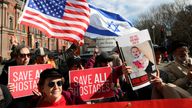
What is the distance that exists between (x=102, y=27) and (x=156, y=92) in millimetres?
2814

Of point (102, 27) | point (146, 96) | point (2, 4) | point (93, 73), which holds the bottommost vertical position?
point (146, 96)

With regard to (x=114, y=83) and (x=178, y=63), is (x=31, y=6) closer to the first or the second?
(x=114, y=83)

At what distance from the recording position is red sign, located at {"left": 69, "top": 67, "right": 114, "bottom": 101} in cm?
484

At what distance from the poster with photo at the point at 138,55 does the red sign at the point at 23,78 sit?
136 cm

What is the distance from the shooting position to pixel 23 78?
16.3ft

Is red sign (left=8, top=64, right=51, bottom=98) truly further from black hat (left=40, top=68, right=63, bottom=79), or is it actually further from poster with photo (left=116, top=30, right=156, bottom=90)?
poster with photo (left=116, top=30, right=156, bottom=90)

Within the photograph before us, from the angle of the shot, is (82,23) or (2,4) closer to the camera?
(82,23)

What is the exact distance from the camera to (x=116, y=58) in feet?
25.1

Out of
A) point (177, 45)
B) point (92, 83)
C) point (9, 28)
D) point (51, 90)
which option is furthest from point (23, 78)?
point (9, 28)

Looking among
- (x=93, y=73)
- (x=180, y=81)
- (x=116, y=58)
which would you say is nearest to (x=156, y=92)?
(x=180, y=81)

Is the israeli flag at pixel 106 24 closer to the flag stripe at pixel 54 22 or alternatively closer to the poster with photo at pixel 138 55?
the flag stripe at pixel 54 22

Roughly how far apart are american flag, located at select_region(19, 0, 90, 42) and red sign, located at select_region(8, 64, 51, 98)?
1110 mm

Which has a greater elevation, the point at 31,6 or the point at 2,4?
the point at 2,4

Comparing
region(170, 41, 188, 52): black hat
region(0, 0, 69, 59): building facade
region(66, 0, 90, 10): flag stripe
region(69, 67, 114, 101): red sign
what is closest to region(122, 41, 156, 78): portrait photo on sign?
region(170, 41, 188, 52): black hat
